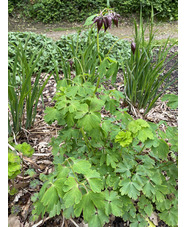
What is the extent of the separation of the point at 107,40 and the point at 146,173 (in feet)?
9.86

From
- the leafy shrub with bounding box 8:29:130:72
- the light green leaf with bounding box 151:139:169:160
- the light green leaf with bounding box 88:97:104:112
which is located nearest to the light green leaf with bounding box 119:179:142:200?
the light green leaf with bounding box 151:139:169:160

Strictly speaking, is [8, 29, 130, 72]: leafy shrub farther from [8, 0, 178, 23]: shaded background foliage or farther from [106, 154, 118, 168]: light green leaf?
[8, 0, 178, 23]: shaded background foliage

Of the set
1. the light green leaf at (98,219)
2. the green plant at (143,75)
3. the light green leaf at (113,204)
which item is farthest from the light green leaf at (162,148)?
the green plant at (143,75)

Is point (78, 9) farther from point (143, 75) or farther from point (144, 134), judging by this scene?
point (144, 134)

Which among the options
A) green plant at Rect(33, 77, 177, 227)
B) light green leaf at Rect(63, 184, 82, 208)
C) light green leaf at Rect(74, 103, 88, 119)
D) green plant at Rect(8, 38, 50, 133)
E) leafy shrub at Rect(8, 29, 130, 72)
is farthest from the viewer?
leafy shrub at Rect(8, 29, 130, 72)

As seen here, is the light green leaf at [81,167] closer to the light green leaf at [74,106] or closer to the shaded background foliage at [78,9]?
the light green leaf at [74,106]

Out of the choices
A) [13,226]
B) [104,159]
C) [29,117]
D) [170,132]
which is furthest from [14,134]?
[170,132]

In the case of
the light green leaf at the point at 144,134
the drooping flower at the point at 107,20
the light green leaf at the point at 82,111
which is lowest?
the light green leaf at the point at 144,134

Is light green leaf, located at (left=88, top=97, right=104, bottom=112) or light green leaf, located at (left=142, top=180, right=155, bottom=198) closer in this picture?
light green leaf, located at (left=88, top=97, right=104, bottom=112)

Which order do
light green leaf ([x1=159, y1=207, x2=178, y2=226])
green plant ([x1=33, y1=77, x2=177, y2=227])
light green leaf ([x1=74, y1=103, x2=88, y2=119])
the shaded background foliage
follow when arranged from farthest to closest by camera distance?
the shaded background foliage < light green leaf ([x1=159, y1=207, x2=178, y2=226]) < light green leaf ([x1=74, y1=103, x2=88, y2=119]) < green plant ([x1=33, y1=77, x2=177, y2=227])

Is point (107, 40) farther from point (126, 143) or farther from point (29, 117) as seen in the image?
point (126, 143)

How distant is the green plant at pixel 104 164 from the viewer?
3.03 feet

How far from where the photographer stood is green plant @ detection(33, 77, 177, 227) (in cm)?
92

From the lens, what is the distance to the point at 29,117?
1.76 meters
